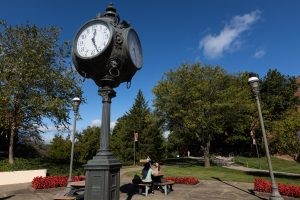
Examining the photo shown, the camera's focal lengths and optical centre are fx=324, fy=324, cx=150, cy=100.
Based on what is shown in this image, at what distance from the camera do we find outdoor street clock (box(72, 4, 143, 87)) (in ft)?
21.1

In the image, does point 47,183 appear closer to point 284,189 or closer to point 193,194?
point 193,194

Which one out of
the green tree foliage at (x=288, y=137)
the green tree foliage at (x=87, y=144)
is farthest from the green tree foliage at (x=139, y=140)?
the green tree foliage at (x=288, y=137)

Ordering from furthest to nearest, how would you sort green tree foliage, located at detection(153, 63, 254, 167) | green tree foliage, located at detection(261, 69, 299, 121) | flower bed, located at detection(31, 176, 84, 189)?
green tree foliage, located at detection(261, 69, 299, 121), green tree foliage, located at detection(153, 63, 254, 167), flower bed, located at detection(31, 176, 84, 189)

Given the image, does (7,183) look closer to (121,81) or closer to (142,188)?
(142,188)

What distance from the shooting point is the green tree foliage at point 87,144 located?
4497 cm

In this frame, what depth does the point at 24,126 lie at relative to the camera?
2541 centimetres

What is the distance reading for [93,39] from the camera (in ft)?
21.9

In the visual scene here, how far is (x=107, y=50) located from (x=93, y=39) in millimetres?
539

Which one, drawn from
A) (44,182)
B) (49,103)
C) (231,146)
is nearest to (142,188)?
(44,182)

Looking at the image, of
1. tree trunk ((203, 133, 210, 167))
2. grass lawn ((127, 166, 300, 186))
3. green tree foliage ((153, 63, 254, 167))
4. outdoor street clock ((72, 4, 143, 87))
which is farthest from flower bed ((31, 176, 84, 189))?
tree trunk ((203, 133, 210, 167))

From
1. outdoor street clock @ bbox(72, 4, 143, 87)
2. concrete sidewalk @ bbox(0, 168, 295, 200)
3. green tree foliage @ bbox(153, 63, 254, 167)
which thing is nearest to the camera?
outdoor street clock @ bbox(72, 4, 143, 87)

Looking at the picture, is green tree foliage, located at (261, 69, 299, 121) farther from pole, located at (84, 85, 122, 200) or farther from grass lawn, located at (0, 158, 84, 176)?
pole, located at (84, 85, 122, 200)

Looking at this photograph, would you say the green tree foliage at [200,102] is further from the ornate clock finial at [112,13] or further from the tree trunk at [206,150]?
the ornate clock finial at [112,13]

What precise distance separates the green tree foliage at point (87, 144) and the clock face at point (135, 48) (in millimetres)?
38119
